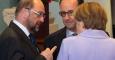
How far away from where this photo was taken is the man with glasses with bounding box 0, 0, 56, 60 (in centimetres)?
226

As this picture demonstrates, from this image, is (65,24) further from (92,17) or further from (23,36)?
(92,17)

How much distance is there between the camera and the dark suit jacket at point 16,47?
2.25 metres

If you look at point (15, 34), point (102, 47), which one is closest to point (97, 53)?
point (102, 47)

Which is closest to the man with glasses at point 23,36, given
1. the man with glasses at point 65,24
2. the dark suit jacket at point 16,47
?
the dark suit jacket at point 16,47

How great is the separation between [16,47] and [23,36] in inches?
5.9

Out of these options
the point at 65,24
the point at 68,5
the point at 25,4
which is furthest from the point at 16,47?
the point at 68,5

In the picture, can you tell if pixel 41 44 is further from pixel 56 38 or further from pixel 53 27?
pixel 56 38

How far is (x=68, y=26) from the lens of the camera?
9.41 ft

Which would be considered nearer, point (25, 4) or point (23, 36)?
point (23, 36)

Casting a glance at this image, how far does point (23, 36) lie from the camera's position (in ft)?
7.82

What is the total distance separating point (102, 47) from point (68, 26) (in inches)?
31.8

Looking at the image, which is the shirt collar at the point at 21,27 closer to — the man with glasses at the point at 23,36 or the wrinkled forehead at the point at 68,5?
the man with glasses at the point at 23,36

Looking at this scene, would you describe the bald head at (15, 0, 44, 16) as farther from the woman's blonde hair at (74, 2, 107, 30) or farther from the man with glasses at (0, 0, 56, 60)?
the woman's blonde hair at (74, 2, 107, 30)

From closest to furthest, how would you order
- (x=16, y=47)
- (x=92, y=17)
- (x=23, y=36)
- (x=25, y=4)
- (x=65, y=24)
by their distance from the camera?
(x=92, y=17), (x=16, y=47), (x=23, y=36), (x=25, y=4), (x=65, y=24)
